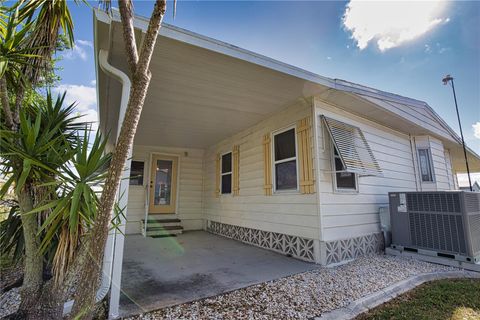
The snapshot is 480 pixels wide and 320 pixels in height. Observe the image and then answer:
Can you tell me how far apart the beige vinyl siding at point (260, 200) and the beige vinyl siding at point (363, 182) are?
0.30 m

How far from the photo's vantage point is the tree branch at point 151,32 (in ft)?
4.71

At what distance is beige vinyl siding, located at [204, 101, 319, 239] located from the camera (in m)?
4.02

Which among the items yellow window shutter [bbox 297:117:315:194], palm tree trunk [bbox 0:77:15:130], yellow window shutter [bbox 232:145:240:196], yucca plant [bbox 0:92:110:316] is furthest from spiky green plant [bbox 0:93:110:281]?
yellow window shutter [bbox 232:145:240:196]

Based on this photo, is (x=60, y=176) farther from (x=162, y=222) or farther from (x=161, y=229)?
(x=162, y=222)

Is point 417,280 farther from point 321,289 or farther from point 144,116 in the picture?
point 144,116

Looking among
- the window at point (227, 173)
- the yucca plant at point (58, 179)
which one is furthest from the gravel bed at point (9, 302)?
the window at point (227, 173)

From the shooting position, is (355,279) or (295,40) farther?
(295,40)

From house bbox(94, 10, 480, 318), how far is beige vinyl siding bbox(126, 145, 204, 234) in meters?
0.06

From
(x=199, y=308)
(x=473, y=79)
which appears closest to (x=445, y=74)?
(x=473, y=79)

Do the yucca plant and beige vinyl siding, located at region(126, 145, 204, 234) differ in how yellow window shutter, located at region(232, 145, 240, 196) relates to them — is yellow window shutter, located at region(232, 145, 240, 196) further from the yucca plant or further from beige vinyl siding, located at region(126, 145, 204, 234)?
the yucca plant

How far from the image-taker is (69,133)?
2428mm

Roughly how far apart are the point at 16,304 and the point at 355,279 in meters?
3.71

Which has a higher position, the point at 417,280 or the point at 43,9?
the point at 43,9

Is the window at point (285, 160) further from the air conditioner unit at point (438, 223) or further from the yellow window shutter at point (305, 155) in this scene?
the air conditioner unit at point (438, 223)
